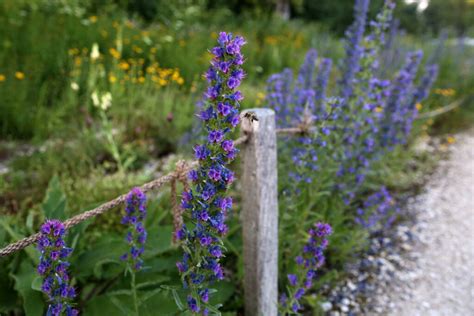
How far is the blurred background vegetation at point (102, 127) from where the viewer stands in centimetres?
215

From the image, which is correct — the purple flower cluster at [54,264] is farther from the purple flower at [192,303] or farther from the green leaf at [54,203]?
the green leaf at [54,203]

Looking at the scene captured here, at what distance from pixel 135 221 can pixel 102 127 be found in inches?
100.0

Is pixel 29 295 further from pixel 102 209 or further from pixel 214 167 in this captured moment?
pixel 214 167

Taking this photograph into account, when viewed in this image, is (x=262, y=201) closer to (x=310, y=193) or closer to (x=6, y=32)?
(x=310, y=193)

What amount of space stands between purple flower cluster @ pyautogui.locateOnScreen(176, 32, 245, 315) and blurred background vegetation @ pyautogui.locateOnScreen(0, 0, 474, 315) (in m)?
0.50

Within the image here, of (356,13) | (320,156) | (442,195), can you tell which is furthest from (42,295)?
(442,195)

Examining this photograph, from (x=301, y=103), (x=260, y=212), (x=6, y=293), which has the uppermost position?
(x=301, y=103)

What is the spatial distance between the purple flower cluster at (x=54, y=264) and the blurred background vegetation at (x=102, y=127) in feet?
1.72

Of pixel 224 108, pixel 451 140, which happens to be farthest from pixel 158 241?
pixel 451 140

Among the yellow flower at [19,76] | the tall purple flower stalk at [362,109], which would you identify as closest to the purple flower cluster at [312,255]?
the tall purple flower stalk at [362,109]

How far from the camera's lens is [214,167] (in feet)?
4.54

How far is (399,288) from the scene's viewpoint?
292 cm

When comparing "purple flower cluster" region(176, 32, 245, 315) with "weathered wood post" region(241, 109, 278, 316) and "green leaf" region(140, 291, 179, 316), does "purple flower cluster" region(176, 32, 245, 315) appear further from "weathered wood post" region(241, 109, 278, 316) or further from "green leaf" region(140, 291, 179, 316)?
"weathered wood post" region(241, 109, 278, 316)

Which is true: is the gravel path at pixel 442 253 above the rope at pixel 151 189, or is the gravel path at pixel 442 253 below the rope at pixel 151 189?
below
